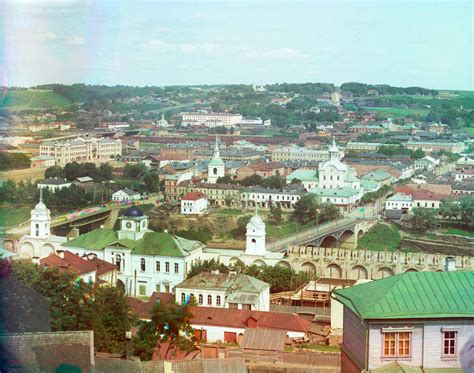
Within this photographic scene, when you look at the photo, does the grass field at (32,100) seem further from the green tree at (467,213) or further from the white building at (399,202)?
the green tree at (467,213)

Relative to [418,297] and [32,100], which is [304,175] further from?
[418,297]

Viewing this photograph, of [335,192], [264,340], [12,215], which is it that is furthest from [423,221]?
[264,340]

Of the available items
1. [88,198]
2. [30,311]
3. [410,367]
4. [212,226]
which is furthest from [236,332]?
[88,198]

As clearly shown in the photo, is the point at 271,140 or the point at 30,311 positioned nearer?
the point at 30,311

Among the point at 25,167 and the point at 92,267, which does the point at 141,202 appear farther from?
the point at 92,267

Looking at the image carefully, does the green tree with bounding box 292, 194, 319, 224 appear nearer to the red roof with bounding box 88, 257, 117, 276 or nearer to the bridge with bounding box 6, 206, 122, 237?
the bridge with bounding box 6, 206, 122, 237

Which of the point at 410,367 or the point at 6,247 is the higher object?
the point at 410,367
